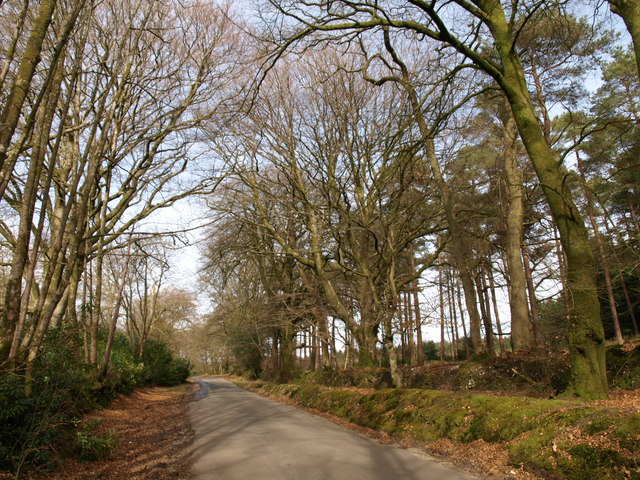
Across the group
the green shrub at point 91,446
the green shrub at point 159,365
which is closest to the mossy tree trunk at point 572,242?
the green shrub at point 91,446

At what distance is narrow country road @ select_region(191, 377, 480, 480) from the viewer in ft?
17.8

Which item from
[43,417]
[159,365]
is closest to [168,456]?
[43,417]

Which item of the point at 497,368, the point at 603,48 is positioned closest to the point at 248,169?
the point at 497,368

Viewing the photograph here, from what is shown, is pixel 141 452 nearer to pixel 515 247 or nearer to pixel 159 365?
pixel 515 247

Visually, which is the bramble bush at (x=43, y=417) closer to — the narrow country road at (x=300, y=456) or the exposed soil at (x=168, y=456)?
the exposed soil at (x=168, y=456)

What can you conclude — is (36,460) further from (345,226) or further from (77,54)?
(345,226)

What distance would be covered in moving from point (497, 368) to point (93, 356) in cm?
1302

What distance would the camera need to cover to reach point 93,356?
14.4 m

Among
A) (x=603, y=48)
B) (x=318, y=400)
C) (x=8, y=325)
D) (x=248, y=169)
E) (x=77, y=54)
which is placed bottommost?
(x=318, y=400)

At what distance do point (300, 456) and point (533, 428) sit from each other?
11.2 feet

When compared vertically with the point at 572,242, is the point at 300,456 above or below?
below

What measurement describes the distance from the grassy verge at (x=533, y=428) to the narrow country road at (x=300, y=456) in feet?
2.62

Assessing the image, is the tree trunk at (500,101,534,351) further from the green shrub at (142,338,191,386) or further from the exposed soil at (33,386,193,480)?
the green shrub at (142,338,191,386)

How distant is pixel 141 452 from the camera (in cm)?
743
